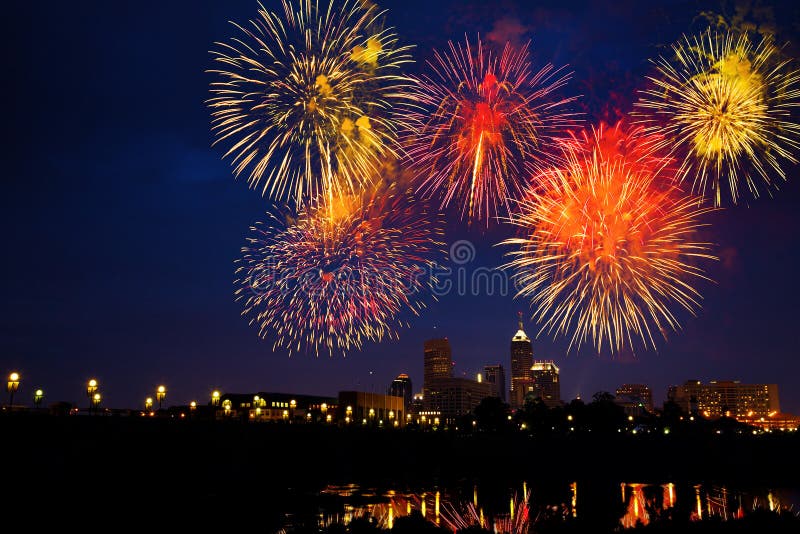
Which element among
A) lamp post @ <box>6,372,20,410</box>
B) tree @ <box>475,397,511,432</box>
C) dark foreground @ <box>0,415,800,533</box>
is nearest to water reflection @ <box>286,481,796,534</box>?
dark foreground @ <box>0,415,800,533</box>

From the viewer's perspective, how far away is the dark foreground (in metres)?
44.2

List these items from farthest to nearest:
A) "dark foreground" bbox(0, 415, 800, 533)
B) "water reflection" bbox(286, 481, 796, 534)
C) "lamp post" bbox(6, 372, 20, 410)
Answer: "lamp post" bbox(6, 372, 20, 410), "dark foreground" bbox(0, 415, 800, 533), "water reflection" bbox(286, 481, 796, 534)

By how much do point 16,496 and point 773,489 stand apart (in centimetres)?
7271

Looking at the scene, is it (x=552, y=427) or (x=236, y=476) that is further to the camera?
(x=552, y=427)

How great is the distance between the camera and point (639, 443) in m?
110

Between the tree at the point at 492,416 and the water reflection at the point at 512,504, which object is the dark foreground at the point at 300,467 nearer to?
the water reflection at the point at 512,504

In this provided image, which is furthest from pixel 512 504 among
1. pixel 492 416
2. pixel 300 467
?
pixel 492 416

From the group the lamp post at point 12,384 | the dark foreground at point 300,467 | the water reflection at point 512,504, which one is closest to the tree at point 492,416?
the dark foreground at point 300,467

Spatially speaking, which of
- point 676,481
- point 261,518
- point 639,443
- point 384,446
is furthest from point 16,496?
point 639,443

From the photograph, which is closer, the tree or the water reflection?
the water reflection

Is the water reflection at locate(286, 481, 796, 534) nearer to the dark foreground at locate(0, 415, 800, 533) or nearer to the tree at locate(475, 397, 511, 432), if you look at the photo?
the dark foreground at locate(0, 415, 800, 533)

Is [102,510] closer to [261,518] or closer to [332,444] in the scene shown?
[261,518]

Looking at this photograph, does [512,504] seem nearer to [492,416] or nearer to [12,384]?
[12,384]

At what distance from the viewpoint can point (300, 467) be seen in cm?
8238
